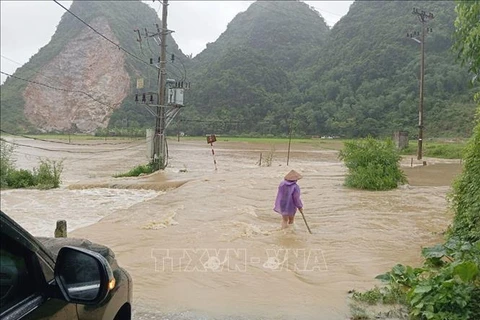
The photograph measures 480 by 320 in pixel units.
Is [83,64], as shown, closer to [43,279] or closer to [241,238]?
[241,238]

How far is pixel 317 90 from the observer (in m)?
70.6

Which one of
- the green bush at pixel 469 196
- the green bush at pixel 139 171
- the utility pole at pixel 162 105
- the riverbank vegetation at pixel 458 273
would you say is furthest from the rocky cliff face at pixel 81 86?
the riverbank vegetation at pixel 458 273

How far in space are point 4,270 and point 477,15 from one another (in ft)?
16.0

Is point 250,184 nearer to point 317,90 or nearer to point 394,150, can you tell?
point 394,150

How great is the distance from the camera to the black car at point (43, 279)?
1.64m

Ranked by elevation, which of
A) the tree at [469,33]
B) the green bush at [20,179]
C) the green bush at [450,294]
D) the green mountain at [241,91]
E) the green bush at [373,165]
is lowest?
the green bush at [20,179]

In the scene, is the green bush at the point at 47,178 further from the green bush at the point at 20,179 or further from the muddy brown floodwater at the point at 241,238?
the muddy brown floodwater at the point at 241,238

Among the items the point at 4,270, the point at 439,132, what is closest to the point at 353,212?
the point at 4,270

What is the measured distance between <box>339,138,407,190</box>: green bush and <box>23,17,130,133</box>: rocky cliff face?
66362 millimetres

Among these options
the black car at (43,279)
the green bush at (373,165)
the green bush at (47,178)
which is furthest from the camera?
the green bush at (47,178)

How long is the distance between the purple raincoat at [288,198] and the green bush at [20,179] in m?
12.4

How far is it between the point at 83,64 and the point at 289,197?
91167 mm

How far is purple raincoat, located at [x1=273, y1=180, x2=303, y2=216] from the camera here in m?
9.08

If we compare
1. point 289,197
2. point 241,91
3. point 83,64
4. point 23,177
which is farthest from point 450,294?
point 83,64
